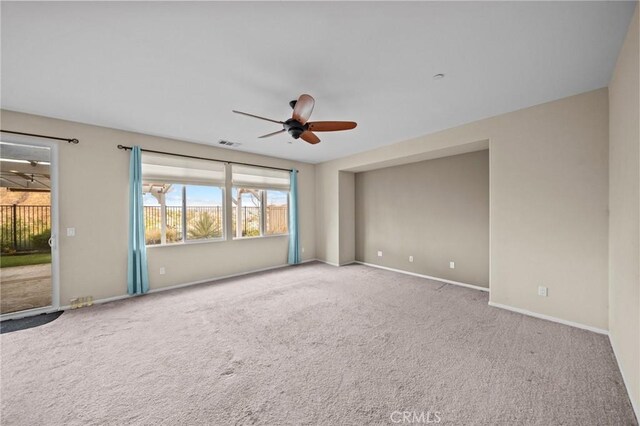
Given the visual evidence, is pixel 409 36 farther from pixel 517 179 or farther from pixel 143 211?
pixel 143 211

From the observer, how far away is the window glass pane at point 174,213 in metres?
4.46

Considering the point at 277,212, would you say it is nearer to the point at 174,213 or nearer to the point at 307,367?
the point at 174,213

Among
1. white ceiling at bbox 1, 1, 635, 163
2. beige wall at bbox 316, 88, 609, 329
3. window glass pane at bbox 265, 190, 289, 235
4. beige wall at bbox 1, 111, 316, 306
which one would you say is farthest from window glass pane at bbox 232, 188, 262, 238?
beige wall at bbox 316, 88, 609, 329

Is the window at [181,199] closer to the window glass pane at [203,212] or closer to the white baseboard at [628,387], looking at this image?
the window glass pane at [203,212]

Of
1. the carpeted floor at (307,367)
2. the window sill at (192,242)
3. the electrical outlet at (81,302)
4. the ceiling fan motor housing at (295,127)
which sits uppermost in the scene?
the ceiling fan motor housing at (295,127)

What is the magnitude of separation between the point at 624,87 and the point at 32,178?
9.23m

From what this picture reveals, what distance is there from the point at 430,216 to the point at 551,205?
6.57ft

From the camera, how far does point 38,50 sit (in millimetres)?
1985

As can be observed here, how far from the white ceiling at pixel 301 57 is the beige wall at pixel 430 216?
144 cm

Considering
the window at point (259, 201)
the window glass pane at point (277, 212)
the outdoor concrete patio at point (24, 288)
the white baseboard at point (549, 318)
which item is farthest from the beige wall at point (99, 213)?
the white baseboard at point (549, 318)

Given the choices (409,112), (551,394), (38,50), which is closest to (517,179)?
(409,112)

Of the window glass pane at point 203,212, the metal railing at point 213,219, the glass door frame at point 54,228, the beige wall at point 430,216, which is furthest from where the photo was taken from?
the window glass pane at point 203,212

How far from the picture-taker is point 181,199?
457cm

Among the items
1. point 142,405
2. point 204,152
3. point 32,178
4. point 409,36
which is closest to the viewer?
point 142,405
